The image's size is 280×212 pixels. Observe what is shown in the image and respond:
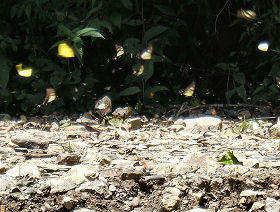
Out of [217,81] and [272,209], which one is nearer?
[272,209]

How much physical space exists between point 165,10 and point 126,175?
1.68 m

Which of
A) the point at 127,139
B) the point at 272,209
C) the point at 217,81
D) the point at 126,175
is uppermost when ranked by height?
the point at 217,81

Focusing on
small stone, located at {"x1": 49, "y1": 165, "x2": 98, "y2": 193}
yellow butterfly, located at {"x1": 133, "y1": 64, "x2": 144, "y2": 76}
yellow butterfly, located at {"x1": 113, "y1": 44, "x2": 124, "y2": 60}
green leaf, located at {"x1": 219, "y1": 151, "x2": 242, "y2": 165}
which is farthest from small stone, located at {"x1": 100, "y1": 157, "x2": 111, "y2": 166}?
yellow butterfly, located at {"x1": 113, "y1": 44, "x2": 124, "y2": 60}

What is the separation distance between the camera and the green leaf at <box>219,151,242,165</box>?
102 inches

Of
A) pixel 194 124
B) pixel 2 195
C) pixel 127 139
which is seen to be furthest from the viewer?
pixel 194 124

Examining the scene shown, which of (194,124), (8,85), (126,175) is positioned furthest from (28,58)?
(126,175)

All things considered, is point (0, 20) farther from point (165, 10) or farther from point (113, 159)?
point (113, 159)

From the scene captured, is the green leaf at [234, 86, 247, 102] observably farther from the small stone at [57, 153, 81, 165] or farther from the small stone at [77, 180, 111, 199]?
the small stone at [77, 180, 111, 199]

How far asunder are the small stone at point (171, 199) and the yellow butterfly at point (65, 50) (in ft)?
4.69

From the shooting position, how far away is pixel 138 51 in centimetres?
375

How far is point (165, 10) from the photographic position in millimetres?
3844

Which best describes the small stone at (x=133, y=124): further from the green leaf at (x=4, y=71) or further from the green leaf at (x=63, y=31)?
the green leaf at (x=4, y=71)

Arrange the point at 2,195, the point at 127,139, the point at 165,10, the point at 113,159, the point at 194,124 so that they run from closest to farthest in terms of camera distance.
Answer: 1. the point at 2,195
2. the point at 113,159
3. the point at 127,139
4. the point at 194,124
5. the point at 165,10

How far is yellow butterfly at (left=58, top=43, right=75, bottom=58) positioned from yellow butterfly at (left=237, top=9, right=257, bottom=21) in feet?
3.48
